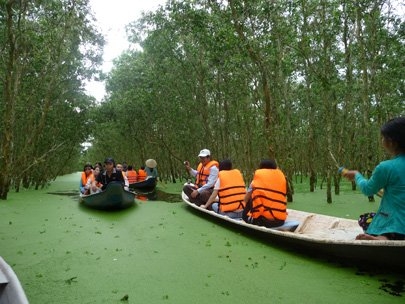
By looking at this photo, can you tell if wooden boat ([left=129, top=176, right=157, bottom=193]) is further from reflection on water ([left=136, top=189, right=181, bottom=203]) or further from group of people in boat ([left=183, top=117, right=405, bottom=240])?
group of people in boat ([left=183, top=117, right=405, bottom=240])

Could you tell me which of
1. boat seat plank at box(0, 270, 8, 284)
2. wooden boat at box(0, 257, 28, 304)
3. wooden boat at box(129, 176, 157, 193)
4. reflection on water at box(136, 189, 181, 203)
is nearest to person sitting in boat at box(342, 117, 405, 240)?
wooden boat at box(0, 257, 28, 304)

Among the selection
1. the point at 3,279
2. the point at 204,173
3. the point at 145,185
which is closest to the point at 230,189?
the point at 204,173

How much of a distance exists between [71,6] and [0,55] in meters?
2.37

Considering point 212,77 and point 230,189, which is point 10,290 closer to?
point 230,189

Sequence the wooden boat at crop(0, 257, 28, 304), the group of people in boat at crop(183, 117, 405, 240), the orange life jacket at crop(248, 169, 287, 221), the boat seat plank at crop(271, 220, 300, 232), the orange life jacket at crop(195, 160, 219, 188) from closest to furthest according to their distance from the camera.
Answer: the wooden boat at crop(0, 257, 28, 304)
the group of people in boat at crop(183, 117, 405, 240)
the orange life jacket at crop(248, 169, 287, 221)
the boat seat plank at crop(271, 220, 300, 232)
the orange life jacket at crop(195, 160, 219, 188)

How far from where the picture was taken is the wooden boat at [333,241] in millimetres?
3316

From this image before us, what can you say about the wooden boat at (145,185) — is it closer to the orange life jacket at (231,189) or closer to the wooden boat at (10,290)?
the orange life jacket at (231,189)

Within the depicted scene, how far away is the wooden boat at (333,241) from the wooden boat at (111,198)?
287 cm

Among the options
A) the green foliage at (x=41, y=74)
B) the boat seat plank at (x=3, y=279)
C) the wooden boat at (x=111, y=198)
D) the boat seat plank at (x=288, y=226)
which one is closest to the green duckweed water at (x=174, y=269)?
the boat seat plank at (x=288, y=226)

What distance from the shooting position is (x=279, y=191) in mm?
5043

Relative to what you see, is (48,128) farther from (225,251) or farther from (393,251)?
(393,251)

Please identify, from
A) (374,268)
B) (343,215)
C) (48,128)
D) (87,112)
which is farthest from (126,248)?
(87,112)

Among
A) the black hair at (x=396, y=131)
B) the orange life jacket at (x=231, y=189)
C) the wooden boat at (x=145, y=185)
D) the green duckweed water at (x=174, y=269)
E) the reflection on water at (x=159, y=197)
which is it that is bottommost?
the reflection on water at (x=159, y=197)

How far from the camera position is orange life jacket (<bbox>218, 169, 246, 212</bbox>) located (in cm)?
624
